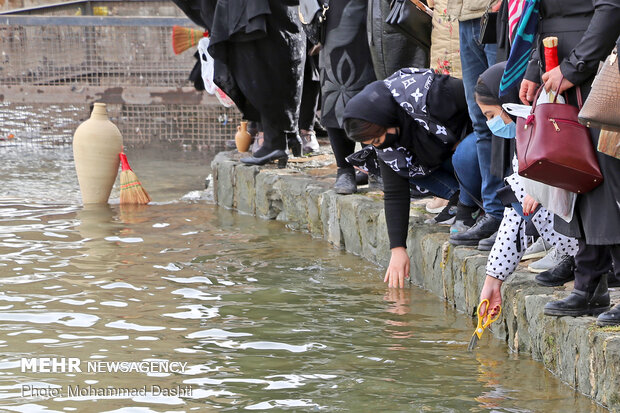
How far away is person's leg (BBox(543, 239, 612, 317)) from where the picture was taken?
360cm

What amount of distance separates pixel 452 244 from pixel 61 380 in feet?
6.54

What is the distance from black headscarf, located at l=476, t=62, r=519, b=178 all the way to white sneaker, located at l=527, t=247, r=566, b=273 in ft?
1.25

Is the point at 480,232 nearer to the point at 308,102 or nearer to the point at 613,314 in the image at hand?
the point at 613,314

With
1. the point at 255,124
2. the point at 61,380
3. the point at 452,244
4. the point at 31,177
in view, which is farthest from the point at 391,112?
the point at 31,177

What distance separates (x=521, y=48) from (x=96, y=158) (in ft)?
15.7

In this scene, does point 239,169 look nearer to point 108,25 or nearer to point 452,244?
point 452,244

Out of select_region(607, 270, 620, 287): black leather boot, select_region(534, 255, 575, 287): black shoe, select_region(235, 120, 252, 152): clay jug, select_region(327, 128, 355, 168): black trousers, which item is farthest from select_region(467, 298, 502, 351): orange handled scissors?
select_region(235, 120, 252, 152): clay jug

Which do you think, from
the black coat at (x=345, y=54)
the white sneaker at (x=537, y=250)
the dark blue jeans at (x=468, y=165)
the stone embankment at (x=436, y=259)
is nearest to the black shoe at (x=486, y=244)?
the stone embankment at (x=436, y=259)

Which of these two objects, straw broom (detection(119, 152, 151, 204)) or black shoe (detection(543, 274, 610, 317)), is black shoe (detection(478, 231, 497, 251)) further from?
straw broom (detection(119, 152, 151, 204))

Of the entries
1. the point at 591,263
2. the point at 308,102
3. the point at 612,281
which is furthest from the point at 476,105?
the point at 308,102

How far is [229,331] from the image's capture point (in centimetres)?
438

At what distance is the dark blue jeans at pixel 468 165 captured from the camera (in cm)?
487

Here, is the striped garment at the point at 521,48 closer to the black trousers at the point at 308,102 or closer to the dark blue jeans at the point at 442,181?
the dark blue jeans at the point at 442,181

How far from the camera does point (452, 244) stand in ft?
16.0
